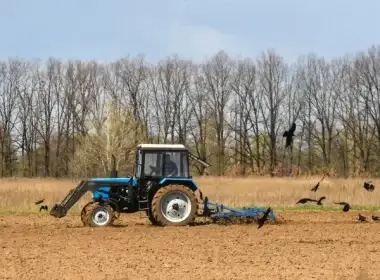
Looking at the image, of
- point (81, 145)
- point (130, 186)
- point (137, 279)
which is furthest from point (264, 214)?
point (81, 145)

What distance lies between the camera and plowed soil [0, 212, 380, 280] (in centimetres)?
804

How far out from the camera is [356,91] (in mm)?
52625

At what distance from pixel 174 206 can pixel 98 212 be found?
1824mm

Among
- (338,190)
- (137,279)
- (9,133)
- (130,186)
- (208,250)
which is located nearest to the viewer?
(137,279)

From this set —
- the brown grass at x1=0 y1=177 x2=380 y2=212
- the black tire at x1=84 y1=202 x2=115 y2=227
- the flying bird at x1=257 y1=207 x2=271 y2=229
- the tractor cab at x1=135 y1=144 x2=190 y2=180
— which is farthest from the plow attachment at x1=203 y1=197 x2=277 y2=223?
the brown grass at x1=0 y1=177 x2=380 y2=212

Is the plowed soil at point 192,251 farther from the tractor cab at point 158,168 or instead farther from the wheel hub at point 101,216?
the tractor cab at point 158,168

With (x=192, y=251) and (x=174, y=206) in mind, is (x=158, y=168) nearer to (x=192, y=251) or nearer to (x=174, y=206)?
(x=174, y=206)

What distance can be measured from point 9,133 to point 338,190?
3980cm

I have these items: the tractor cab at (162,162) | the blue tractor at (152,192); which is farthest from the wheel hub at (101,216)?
the tractor cab at (162,162)

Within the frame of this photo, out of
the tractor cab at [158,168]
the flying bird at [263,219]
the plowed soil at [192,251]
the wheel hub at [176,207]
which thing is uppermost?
the tractor cab at [158,168]

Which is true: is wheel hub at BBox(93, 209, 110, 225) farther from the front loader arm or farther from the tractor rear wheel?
the tractor rear wheel

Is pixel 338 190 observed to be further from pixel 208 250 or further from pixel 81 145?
pixel 81 145

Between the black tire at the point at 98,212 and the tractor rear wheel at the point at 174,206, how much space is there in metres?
1.04

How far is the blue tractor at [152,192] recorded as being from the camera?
48.1 feet
